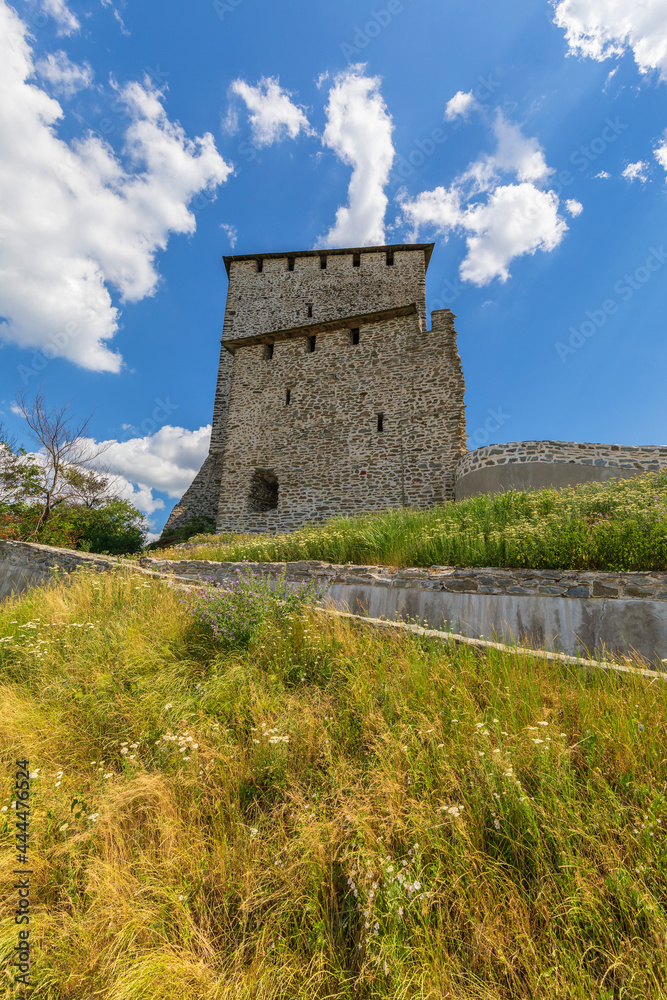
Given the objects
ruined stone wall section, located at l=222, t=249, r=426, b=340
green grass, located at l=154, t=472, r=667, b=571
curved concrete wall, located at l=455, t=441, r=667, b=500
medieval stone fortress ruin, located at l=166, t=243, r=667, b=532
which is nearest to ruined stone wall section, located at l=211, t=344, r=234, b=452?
ruined stone wall section, located at l=222, t=249, r=426, b=340

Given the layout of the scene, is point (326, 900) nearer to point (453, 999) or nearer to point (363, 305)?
point (453, 999)

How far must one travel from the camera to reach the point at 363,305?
63.2 ft

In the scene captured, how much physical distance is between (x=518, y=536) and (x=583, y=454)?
518 centimetres

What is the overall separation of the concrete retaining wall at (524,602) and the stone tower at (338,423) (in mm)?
6993

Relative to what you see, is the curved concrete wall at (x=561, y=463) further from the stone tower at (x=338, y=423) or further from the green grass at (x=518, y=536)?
the stone tower at (x=338, y=423)

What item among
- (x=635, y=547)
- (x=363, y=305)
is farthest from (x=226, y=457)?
(x=635, y=547)

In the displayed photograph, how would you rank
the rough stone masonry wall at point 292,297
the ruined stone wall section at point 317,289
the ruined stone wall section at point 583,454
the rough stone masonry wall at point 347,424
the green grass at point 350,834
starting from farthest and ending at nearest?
the ruined stone wall section at point 317,289 < the rough stone masonry wall at point 292,297 < the rough stone masonry wall at point 347,424 < the ruined stone wall section at point 583,454 < the green grass at point 350,834

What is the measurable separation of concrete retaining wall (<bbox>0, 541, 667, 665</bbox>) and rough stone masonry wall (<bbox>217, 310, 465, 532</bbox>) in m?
7.04

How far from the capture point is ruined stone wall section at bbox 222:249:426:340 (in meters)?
19.2

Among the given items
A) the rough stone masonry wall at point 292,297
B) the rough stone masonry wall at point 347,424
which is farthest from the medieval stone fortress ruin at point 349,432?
the rough stone masonry wall at point 292,297

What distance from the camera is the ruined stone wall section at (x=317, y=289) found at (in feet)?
63.1

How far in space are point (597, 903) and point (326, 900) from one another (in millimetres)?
1206

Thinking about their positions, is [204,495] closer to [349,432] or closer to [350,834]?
[349,432]

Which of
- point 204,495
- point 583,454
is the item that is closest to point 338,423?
point 583,454
